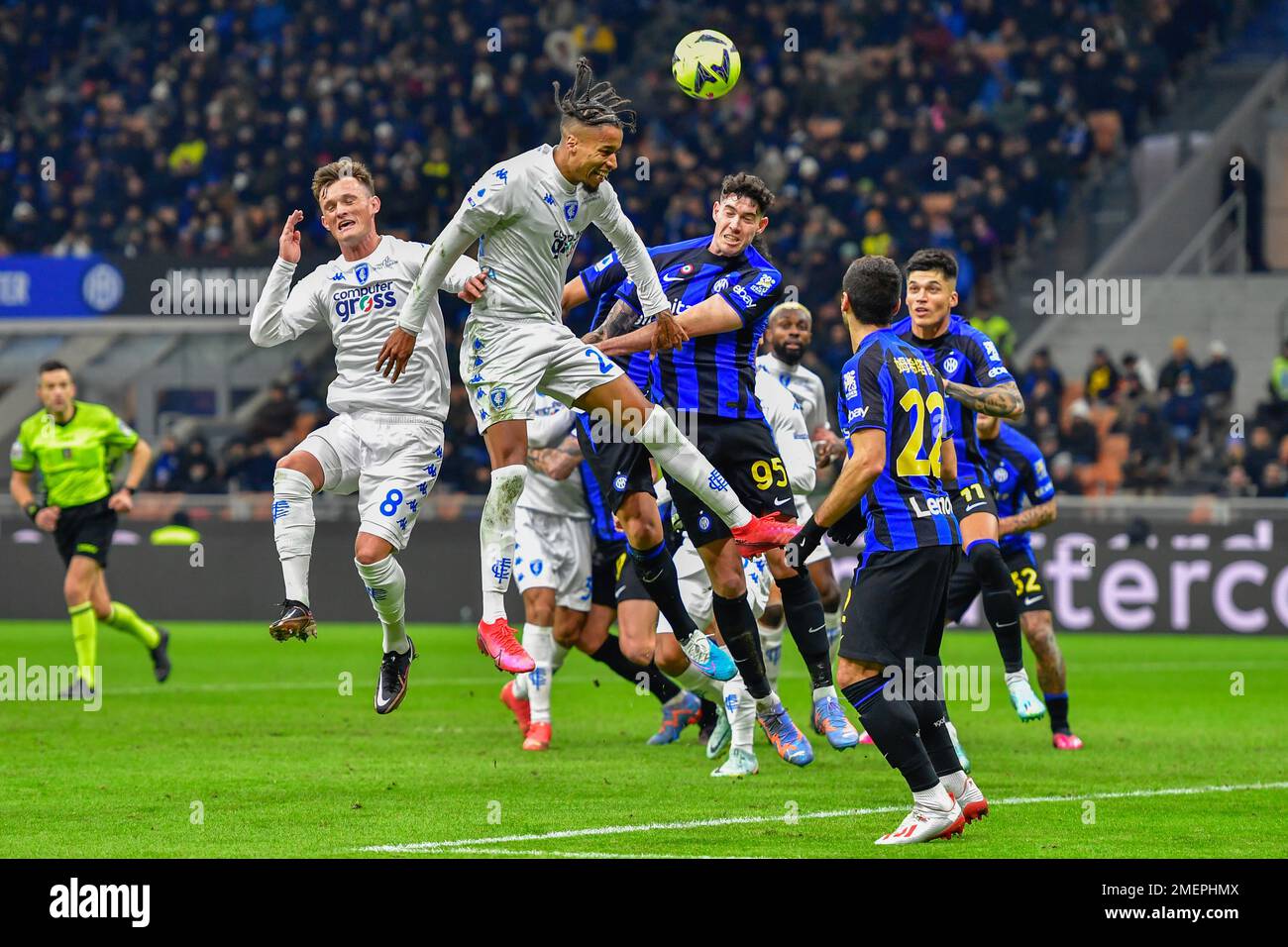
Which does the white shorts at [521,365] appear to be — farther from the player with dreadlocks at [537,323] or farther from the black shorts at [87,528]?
the black shorts at [87,528]

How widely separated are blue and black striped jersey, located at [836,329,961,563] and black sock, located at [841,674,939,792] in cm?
58

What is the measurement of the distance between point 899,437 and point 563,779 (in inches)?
124

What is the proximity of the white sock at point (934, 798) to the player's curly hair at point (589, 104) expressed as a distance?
3.32 m

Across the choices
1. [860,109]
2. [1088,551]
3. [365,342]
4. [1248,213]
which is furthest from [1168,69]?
[365,342]

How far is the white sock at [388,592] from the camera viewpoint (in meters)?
9.70

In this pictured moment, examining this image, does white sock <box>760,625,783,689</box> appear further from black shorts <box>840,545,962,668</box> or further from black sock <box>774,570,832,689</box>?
black shorts <box>840,545,962,668</box>

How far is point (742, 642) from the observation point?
32.9 feet

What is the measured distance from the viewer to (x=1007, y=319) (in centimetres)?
2734

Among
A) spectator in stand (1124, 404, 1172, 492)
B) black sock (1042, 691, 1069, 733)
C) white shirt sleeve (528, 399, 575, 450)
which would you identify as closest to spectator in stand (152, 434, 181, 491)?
spectator in stand (1124, 404, 1172, 492)

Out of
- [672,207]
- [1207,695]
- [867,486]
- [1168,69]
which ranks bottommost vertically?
[1207,695]

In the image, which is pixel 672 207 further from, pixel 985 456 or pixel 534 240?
pixel 534 240

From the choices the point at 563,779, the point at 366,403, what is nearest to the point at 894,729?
the point at 563,779

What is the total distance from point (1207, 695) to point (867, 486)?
896 cm

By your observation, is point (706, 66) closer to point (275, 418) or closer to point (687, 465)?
point (687, 465)
